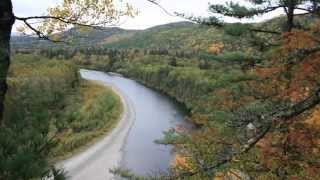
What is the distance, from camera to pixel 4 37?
237 inches

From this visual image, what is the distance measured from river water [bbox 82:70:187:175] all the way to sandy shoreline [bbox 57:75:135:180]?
32.5 inches

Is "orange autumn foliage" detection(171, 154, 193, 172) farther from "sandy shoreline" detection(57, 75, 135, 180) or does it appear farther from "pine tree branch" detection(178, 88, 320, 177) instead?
"sandy shoreline" detection(57, 75, 135, 180)

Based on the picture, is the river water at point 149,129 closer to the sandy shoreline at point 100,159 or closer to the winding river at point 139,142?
the winding river at point 139,142

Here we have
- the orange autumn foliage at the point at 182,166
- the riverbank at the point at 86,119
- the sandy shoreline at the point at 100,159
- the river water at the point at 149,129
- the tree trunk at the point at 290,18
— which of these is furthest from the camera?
the river water at the point at 149,129

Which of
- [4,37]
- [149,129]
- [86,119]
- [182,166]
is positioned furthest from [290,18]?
[149,129]

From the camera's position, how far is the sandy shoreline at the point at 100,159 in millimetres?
A: 36500

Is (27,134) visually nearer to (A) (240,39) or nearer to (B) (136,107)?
(A) (240,39)

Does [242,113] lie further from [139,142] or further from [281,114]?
[139,142]

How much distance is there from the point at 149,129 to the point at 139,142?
8144 mm

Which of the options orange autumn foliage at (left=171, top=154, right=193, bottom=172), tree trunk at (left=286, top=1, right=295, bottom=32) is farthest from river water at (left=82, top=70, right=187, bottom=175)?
tree trunk at (left=286, top=1, right=295, bottom=32)

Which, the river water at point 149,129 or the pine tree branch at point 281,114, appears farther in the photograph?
the river water at point 149,129

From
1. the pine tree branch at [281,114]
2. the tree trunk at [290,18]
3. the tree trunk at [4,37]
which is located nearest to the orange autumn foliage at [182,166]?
the pine tree branch at [281,114]

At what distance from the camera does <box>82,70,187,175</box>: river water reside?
43.2 meters

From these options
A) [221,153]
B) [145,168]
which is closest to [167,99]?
[145,168]
